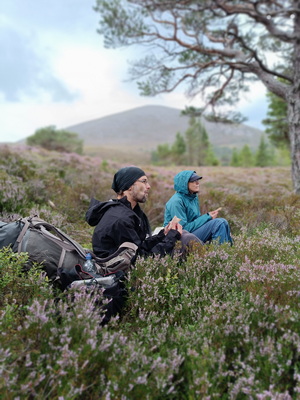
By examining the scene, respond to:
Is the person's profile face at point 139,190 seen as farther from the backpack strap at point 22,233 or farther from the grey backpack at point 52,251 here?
the backpack strap at point 22,233

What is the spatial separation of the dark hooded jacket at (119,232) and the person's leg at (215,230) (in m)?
0.94

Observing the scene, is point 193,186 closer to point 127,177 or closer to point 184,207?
point 184,207

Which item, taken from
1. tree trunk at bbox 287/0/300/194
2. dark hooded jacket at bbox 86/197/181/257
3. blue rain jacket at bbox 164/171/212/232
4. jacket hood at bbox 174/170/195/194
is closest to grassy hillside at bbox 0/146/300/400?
dark hooded jacket at bbox 86/197/181/257

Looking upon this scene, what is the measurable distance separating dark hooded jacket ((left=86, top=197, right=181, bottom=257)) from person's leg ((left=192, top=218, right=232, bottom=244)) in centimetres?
94

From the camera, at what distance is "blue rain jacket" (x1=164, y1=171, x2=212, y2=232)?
494 centimetres

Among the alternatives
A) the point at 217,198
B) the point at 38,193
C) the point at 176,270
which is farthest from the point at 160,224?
the point at 176,270

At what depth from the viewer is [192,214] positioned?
206 inches

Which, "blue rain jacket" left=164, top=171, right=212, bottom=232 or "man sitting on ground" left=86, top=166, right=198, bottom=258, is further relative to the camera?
"blue rain jacket" left=164, top=171, right=212, bottom=232

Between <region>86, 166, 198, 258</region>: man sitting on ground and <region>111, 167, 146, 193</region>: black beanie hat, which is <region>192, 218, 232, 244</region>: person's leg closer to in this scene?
<region>86, 166, 198, 258</region>: man sitting on ground

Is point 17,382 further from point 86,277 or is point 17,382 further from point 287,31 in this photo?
point 287,31

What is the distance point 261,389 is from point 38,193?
6.68 meters

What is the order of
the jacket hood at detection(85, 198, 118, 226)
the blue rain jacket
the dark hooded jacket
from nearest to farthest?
the dark hooded jacket → the jacket hood at detection(85, 198, 118, 226) → the blue rain jacket

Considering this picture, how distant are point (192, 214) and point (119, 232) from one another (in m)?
2.06

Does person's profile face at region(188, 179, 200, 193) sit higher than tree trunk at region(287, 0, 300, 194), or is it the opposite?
tree trunk at region(287, 0, 300, 194)
